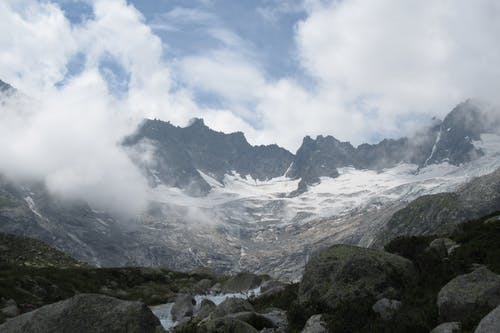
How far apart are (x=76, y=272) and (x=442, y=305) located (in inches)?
2039

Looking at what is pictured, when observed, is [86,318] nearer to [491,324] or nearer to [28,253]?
[491,324]

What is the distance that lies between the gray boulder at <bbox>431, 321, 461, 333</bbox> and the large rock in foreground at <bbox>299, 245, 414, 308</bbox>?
5958 millimetres

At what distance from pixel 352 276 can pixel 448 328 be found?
298 inches

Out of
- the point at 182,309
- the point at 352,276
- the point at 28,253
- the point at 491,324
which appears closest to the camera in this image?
the point at 491,324

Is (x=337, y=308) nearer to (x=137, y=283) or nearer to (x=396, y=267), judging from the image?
(x=396, y=267)

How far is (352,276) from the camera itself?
2427 centimetres

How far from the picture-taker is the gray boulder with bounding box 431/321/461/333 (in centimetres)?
1661

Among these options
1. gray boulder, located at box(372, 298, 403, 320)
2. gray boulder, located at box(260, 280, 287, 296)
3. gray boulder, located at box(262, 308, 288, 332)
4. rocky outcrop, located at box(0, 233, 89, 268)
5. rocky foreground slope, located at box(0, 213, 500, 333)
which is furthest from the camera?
rocky outcrop, located at box(0, 233, 89, 268)

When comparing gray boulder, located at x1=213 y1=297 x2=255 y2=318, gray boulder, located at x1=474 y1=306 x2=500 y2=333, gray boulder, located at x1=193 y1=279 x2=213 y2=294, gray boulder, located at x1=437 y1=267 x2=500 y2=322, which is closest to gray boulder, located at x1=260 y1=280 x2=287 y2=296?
gray boulder, located at x1=213 y1=297 x2=255 y2=318

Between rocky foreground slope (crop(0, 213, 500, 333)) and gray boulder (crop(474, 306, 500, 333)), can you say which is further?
rocky foreground slope (crop(0, 213, 500, 333))

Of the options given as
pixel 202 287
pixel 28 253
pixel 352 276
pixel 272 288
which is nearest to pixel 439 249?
pixel 352 276

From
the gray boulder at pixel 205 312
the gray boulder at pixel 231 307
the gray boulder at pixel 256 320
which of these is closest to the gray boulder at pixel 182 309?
the gray boulder at pixel 205 312

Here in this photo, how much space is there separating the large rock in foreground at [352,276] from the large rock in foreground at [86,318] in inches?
293

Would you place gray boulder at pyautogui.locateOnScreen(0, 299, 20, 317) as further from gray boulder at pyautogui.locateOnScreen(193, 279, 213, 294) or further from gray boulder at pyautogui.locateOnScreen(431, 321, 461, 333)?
gray boulder at pyautogui.locateOnScreen(193, 279, 213, 294)
